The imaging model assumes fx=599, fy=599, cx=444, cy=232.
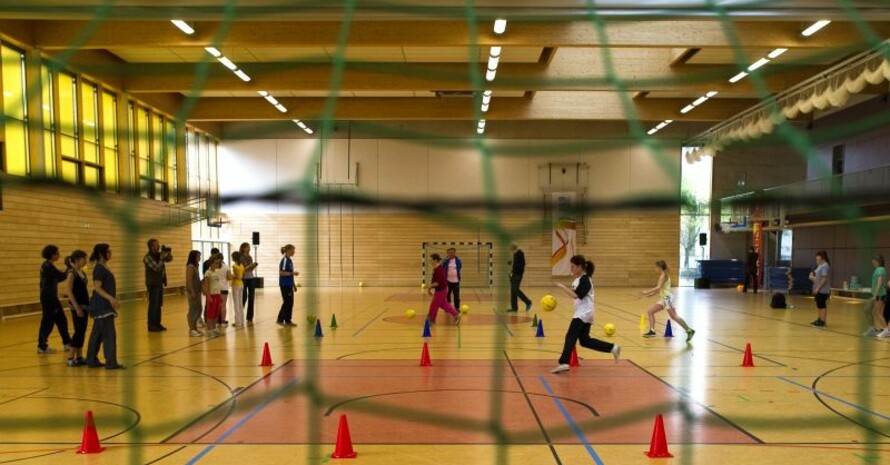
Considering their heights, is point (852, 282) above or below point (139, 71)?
below

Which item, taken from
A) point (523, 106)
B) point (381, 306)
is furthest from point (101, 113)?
point (523, 106)

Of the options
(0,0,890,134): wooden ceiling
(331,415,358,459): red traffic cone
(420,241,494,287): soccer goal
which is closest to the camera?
(331,415,358,459): red traffic cone

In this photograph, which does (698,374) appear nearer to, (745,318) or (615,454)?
(615,454)

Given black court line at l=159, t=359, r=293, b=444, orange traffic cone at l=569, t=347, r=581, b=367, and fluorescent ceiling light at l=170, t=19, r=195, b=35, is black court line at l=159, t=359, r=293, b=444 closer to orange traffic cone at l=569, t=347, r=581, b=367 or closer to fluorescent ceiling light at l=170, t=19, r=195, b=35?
orange traffic cone at l=569, t=347, r=581, b=367

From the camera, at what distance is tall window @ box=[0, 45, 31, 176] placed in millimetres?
13203

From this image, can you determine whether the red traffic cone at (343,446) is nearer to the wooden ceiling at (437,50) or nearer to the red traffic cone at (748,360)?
the wooden ceiling at (437,50)

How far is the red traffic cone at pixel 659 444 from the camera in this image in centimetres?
429

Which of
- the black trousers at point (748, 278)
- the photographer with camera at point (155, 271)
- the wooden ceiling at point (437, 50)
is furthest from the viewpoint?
the black trousers at point (748, 278)

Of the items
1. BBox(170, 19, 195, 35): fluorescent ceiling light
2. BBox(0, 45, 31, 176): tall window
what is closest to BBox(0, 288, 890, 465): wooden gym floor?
BBox(0, 45, 31, 176): tall window

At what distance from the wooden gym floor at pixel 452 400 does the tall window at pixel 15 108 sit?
16.9ft

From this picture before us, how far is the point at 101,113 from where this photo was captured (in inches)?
673

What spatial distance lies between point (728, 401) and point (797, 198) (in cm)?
264

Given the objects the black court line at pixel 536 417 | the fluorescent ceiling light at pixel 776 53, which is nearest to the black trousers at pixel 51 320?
the black court line at pixel 536 417

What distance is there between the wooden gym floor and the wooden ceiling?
2714 millimetres
